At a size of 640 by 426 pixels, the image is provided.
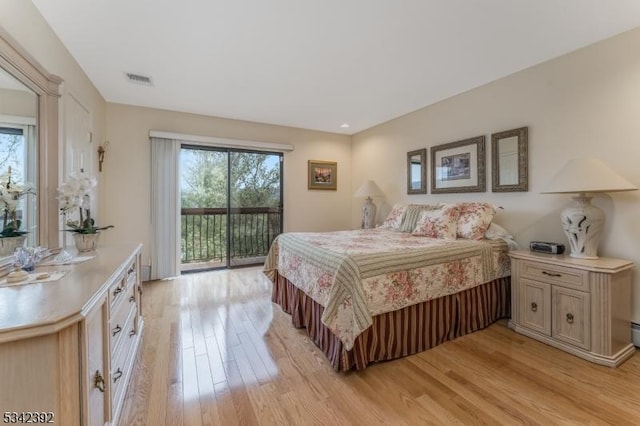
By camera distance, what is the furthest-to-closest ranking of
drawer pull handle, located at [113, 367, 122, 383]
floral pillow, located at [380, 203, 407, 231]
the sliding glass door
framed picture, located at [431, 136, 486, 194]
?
the sliding glass door, floral pillow, located at [380, 203, 407, 231], framed picture, located at [431, 136, 486, 194], drawer pull handle, located at [113, 367, 122, 383]

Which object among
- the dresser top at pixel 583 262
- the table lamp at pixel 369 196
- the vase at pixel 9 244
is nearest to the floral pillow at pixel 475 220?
the dresser top at pixel 583 262

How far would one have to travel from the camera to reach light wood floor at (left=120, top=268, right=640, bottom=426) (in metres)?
1.49

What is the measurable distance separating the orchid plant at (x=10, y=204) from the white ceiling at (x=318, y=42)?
1.24m

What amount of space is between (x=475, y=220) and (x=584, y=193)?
824 mm

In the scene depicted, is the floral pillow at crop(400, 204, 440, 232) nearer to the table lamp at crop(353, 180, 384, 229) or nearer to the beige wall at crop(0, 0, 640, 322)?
the beige wall at crop(0, 0, 640, 322)

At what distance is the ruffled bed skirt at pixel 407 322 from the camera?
1.93 meters

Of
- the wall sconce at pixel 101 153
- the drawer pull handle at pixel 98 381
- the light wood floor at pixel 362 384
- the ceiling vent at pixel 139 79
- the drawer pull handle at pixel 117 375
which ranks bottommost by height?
the light wood floor at pixel 362 384

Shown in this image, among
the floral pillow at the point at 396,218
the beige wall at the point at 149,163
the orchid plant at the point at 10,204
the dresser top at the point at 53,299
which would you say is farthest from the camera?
the beige wall at the point at 149,163

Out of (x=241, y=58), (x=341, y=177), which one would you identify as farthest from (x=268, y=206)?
(x=241, y=58)

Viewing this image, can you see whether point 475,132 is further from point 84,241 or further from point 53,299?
point 84,241

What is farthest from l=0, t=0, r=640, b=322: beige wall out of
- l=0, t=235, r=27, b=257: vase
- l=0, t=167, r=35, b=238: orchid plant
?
l=0, t=235, r=27, b=257: vase

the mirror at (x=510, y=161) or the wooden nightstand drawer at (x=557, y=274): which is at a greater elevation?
the mirror at (x=510, y=161)

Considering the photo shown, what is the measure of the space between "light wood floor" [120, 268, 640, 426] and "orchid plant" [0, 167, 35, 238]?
3.66 ft

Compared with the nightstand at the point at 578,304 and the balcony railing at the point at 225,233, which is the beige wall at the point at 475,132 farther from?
the balcony railing at the point at 225,233
